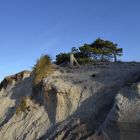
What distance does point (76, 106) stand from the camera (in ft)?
66.0

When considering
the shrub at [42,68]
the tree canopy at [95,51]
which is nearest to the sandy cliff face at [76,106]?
the shrub at [42,68]

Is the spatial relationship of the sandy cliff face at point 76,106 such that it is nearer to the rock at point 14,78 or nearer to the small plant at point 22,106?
the small plant at point 22,106

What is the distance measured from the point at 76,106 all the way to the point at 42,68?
15.3 feet

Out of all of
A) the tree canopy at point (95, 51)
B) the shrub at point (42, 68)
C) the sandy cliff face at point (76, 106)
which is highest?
the tree canopy at point (95, 51)

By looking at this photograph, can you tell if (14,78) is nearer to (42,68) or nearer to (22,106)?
(42,68)

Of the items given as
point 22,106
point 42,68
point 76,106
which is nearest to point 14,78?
point 42,68

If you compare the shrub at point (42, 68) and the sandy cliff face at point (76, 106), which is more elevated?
the shrub at point (42, 68)

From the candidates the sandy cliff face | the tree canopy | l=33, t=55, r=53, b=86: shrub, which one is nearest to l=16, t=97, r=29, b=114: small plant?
the sandy cliff face

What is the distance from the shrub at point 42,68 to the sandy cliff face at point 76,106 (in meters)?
0.47

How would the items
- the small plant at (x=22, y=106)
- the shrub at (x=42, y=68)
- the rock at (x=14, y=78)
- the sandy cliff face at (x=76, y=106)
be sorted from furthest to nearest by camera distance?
the rock at (x=14, y=78)
the shrub at (x=42, y=68)
the small plant at (x=22, y=106)
the sandy cliff face at (x=76, y=106)

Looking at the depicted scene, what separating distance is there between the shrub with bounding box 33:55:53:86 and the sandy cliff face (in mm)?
466

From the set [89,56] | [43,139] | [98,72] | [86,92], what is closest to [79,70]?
[98,72]

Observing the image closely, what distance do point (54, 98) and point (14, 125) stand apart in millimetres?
2673

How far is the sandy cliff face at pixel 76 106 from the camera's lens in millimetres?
16656
